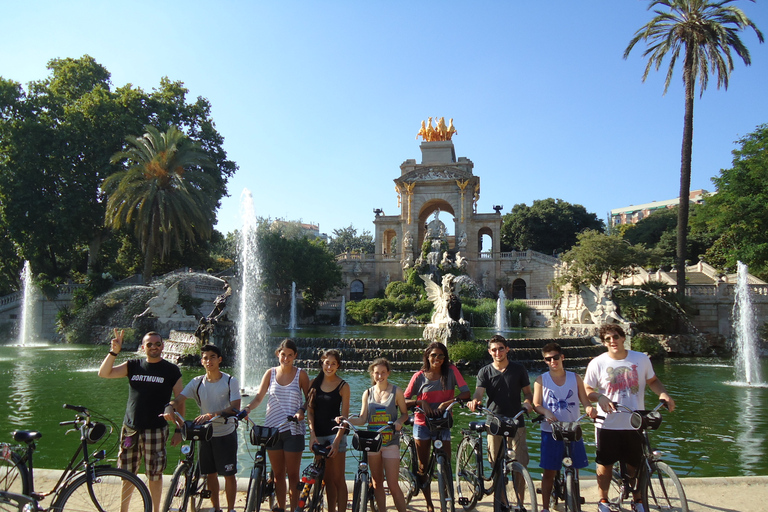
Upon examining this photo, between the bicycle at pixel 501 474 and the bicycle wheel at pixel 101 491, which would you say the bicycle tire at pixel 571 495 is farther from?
the bicycle wheel at pixel 101 491

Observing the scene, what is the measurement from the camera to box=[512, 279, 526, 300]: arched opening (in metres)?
53.0

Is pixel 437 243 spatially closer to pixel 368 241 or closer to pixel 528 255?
pixel 528 255

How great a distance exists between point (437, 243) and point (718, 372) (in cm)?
3294

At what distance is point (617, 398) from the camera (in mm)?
4707

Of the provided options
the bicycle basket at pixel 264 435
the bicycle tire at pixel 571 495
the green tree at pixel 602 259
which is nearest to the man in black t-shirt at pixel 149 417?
the bicycle basket at pixel 264 435

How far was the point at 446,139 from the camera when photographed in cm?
6197

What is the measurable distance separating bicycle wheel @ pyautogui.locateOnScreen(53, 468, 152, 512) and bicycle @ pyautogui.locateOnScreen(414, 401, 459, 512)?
233 cm

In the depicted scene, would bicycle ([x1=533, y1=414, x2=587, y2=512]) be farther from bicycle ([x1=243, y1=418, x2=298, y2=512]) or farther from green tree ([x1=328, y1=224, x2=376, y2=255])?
green tree ([x1=328, y1=224, x2=376, y2=255])

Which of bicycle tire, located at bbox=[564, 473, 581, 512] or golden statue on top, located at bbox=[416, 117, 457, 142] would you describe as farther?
golden statue on top, located at bbox=[416, 117, 457, 142]

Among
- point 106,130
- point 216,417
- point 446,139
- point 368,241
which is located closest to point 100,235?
point 106,130

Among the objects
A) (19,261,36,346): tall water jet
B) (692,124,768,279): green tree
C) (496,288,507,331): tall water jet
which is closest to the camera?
(692,124,768,279): green tree

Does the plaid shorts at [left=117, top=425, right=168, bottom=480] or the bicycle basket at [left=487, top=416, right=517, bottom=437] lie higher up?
the bicycle basket at [left=487, top=416, right=517, bottom=437]

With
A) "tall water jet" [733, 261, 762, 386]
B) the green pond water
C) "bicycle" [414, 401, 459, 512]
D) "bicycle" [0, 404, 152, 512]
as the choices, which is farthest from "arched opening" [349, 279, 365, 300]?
"bicycle" [0, 404, 152, 512]

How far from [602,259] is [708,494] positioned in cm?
2143
